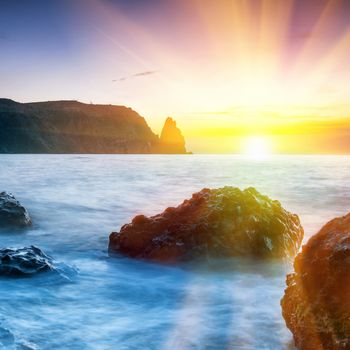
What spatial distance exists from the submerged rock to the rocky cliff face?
132363 mm

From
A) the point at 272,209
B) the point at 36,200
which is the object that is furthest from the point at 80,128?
the point at 272,209

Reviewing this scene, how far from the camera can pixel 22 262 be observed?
7.02m

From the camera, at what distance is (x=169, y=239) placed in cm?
802

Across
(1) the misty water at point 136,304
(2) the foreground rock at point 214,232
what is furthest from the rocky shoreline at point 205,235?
(1) the misty water at point 136,304

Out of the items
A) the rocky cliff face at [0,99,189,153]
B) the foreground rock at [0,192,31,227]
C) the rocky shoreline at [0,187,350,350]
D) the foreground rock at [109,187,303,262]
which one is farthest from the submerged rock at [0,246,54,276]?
the rocky cliff face at [0,99,189,153]

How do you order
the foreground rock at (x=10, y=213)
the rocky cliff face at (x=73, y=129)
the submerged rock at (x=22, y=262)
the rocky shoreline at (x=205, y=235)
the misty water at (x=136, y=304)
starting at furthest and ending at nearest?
1. the rocky cliff face at (x=73, y=129)
2. the foreground rock at (x=10, y=213)
3. the rocky shoreline at (x=205, y=235)
4. the submerged rock at (x=22, y=262)
5. the misty water at (x=136, y=304)

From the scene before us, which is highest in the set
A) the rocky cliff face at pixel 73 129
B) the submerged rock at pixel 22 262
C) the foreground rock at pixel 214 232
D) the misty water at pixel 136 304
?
the rocky cliff face at pixel 73 129

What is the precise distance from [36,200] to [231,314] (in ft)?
44.7

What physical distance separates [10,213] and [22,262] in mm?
4550

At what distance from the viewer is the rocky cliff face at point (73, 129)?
136 metres

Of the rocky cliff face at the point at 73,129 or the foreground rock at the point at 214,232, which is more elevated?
the rocky cliff face at the point at 73,129

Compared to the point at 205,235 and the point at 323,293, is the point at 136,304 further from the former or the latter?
the point at 323,293

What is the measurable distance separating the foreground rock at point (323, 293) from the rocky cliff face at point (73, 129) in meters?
136

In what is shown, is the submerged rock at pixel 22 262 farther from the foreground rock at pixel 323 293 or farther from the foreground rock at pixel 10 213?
the foreground rock at pixel 323 293
